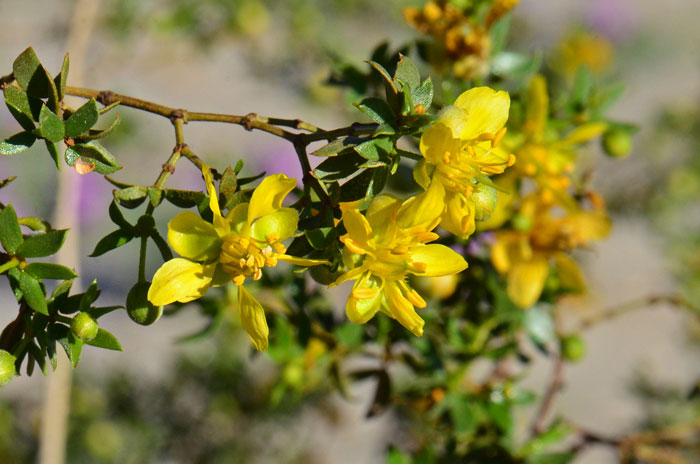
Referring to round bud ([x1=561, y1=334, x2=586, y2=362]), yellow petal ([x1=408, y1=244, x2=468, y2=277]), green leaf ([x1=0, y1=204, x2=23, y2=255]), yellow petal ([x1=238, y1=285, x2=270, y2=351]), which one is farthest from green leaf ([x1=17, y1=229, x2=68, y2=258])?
round bud ([x1=561, y1=334, x2=586, y2=362])

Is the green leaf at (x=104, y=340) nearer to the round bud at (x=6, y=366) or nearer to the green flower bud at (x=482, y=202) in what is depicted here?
the round bud at (x=6, y=366)

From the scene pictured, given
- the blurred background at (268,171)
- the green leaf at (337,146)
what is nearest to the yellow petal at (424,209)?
the green leaf at (337,146)

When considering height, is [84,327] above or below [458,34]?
below

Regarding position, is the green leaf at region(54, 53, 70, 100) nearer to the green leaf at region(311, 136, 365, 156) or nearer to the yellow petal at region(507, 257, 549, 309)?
the green leaf at region(311, 136, 365, 156)

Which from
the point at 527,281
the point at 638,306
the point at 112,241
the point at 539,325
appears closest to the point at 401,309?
the point at 112,241

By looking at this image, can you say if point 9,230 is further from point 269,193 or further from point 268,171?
point 268,171

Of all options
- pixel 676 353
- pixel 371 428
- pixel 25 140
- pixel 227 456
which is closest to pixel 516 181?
pixel 25 140
